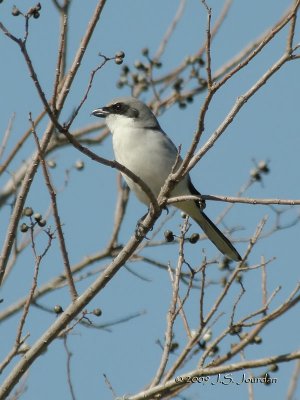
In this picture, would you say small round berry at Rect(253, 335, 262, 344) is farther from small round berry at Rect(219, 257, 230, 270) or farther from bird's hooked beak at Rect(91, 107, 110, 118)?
bird's hooked beak at Rect(91, 107, 110, 118)

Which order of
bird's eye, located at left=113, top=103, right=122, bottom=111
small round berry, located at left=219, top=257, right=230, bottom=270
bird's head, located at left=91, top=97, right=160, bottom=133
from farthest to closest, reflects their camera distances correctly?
bird's eye, located at left=113, top=103, right=122, bottom=111
bird's head, located at left=91, top=97, right=160, bottom=133
small round berry, located at left=219, top=257, right=230, bottom=270

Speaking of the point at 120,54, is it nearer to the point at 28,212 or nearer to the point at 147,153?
the point at 28,212

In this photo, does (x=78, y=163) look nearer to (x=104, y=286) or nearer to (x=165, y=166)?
(x=165, y=166)

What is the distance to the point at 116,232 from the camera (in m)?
7.27

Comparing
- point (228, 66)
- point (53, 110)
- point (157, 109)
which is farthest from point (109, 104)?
point (53, 110)

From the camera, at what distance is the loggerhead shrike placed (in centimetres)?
598

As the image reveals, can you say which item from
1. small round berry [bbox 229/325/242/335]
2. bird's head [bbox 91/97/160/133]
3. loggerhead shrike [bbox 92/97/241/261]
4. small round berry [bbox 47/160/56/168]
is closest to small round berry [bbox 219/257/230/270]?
loggerhead shrike [bbox 92/97/241/261]

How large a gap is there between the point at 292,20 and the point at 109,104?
10.6ft

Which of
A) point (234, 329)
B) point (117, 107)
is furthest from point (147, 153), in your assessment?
point (234, 329)

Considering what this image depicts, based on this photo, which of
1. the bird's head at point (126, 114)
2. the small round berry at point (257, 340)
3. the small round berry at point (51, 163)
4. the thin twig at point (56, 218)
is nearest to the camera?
the thin twig at point (56, 218)

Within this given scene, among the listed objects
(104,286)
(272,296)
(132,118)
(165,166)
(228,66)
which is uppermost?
(228,66)

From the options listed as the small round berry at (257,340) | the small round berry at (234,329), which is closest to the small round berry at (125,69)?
the small round berry at (257,340)

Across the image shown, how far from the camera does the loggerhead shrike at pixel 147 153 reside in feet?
19.6

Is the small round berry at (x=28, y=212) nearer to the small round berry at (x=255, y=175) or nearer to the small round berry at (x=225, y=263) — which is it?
the small round berry at (x=225, y=263)
